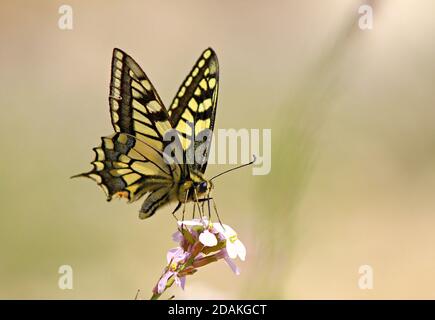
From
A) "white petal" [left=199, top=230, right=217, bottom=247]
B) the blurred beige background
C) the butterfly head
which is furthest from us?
the blurred beige background

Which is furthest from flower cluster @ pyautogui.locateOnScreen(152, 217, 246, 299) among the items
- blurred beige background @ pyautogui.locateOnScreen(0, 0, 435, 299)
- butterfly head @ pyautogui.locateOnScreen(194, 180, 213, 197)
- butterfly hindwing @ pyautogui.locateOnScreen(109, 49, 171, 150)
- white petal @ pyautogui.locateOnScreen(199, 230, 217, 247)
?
blurred beige background @ pyautogui.locateOnScreen(0, 0, 435, 299)

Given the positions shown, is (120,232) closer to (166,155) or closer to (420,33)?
(166,155)

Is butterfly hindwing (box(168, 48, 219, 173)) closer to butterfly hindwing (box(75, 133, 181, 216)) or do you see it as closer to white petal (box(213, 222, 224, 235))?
butterfly hindwing (box(75, 133, 181, 216))

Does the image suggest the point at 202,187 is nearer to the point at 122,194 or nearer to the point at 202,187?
the point at 202,187

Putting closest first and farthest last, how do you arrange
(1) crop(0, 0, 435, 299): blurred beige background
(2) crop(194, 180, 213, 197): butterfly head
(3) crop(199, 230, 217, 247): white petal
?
1. (3) crop(199, 230, 217, 247): white petal
2. (2) crop(194, 180, 213, 197): butterfly head
3. (1) crop(0, 0, 435, 299): blurred beige background

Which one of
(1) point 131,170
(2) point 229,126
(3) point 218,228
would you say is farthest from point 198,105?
(2) point 229,126

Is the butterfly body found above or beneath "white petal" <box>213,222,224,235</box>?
above

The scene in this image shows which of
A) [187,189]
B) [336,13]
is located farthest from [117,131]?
[336,13]
